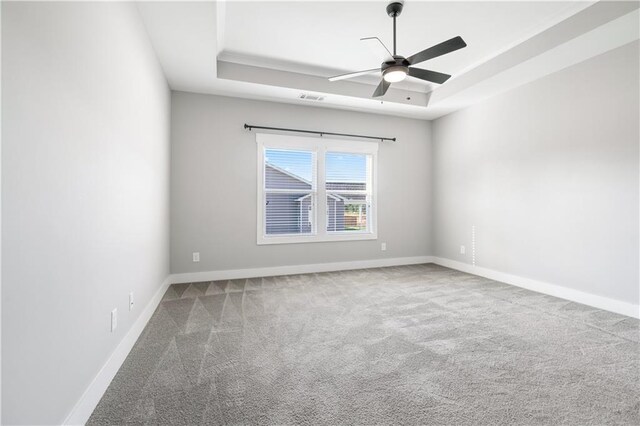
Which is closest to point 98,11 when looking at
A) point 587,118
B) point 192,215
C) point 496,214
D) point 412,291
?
point 192,215

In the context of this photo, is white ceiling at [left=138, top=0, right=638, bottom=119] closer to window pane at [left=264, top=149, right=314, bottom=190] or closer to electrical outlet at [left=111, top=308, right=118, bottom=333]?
window pane at [left=264, top=149, right=314, bottom=190]

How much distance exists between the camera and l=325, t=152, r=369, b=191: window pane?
4.93m

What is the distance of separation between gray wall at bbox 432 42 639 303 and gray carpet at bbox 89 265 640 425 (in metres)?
0.55

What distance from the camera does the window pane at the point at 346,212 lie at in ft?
16.2

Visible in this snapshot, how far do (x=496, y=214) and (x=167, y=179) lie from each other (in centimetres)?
461

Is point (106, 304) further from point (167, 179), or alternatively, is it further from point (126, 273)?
point (167, 179)

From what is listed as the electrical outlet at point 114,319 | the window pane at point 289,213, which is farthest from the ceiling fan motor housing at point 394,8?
the electrical outlet at point 114,319

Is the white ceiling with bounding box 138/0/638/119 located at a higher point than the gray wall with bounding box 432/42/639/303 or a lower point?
higher

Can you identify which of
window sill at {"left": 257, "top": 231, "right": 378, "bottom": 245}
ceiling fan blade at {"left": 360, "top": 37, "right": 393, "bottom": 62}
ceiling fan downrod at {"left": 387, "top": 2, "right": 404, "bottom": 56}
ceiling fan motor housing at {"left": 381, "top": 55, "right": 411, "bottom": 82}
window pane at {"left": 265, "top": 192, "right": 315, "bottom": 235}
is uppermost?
ceiling fan blade at {"left": 360, "top": 37, "right": 393, "bottom": 62}

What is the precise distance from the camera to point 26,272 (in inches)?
41.3

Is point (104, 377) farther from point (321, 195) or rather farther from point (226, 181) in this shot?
point (321, 195)

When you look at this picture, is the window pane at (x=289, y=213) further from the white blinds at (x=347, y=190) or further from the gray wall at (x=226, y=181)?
the white blinds at (x=347, y=190)

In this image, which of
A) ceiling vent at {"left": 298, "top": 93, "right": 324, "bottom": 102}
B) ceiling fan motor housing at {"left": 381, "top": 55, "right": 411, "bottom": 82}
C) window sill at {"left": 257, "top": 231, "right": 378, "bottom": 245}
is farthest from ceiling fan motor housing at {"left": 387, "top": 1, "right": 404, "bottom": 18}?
window sill at {"left": 257, "top": 231, "right": 378, "bottom": 245}

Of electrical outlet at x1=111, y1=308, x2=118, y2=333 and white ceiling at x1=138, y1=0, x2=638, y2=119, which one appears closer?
electrical outlet at x1=111, y1=308, x2=118, y2=333
